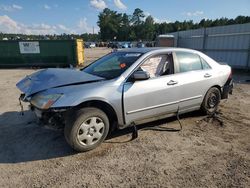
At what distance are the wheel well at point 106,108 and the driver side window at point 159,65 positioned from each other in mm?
982

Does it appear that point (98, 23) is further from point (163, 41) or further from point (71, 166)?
point (71, 166)

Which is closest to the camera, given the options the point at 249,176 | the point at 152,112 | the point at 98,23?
the point at 249,176

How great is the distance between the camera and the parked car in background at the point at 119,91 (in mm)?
3676

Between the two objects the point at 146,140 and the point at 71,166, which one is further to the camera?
the point at 146,140

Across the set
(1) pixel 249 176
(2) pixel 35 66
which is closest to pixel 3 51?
(2) pixel 35 66

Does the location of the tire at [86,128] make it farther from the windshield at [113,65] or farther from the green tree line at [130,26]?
the green tree line at [130,26]

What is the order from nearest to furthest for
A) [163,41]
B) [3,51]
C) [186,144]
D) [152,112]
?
[186,144] < [152,112] < [3,51] < [163,41]

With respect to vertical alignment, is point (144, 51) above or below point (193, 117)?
above

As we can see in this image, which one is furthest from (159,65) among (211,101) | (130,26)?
(130,26)

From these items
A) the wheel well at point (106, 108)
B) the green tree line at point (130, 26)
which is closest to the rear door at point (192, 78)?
the wheel well at point (106, 108)

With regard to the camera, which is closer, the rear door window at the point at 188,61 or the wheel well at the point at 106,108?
the wheel well at the point at 106,108

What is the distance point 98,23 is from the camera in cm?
12181

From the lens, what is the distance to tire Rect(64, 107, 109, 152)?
3643 millimetres

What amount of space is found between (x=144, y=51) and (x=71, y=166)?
8.11ft
